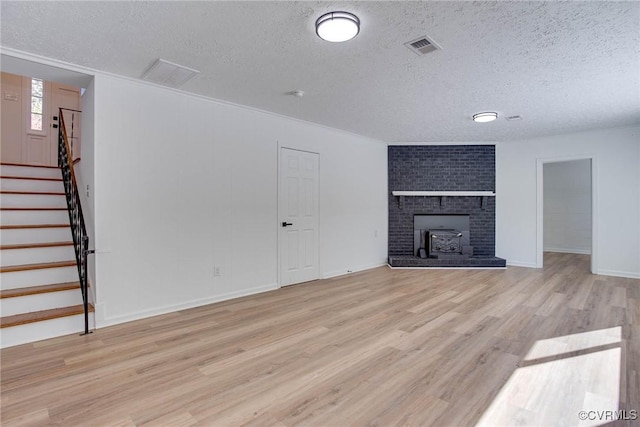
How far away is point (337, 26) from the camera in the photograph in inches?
87.2

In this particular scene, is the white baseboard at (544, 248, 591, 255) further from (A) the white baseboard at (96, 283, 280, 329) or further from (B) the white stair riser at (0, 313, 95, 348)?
(B) the white stair riser at (0, 313, 95, 348)

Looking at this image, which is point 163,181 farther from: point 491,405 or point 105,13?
point 491,405

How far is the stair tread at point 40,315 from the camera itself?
8.55 ft

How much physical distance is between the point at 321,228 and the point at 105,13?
3.79 m

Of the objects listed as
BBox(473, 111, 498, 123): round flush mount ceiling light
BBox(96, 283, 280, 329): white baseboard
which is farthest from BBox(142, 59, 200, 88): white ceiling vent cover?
BBox(473, 111, 498, 123): round flush mount ceiling light

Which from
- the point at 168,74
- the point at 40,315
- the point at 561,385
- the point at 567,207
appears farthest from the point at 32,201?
the point at 567,207

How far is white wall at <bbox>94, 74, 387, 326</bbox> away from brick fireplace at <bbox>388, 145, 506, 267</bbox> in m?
2.40

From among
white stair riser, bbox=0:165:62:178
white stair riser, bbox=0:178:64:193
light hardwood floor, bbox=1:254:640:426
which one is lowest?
light hardwood floor, bbox=1:254:640:426

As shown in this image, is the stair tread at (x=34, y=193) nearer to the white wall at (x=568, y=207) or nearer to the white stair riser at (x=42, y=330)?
the white stair riser at (x=42, y=330)

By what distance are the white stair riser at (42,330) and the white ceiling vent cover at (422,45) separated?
381 centimetres

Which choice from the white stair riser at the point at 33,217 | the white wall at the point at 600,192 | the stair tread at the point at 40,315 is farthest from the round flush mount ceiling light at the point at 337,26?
the white wall at the point at 600,192

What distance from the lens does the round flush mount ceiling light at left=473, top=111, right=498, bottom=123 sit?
4.44m

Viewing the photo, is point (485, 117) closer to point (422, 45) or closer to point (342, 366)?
point (422, 45)

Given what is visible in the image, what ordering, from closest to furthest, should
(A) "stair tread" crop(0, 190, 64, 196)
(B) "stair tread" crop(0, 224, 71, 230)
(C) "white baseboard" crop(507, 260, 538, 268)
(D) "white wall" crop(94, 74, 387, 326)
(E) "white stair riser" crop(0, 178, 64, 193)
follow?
(D) "white wall" crop(94, 74, 387, 326)
(B) "stair tread" crop(0, 224, 71, 230)
(A) "stair tread" crop(0, 190, 64, 196)
(E) "white stair riser" crop(0, 178, 64, 193)
(C) "white baseboard" crop(507, 260, 538, 268)
